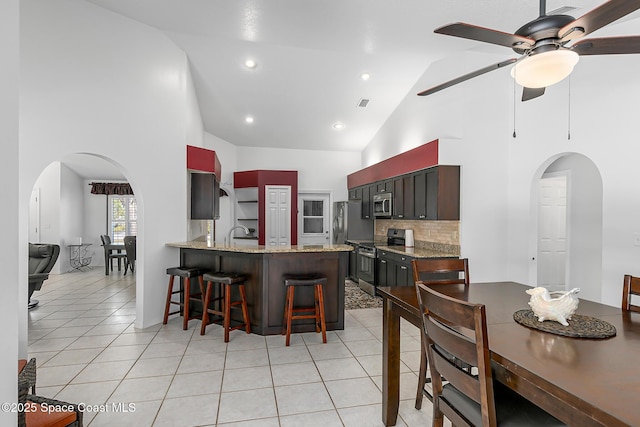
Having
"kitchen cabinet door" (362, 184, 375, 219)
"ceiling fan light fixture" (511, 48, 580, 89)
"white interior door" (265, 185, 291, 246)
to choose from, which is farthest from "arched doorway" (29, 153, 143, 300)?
"ceiling fan light fixture" (511, 48, 580, 89)

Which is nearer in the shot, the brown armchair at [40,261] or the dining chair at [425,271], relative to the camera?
the dining chair at [425,271]

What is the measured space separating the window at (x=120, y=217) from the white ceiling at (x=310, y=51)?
378cm

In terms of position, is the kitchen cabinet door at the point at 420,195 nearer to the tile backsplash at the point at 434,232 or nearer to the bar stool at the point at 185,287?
the tile backsplash at the point at 434,232

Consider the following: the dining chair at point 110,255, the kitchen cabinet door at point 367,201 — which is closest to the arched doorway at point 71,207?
the dining chair at point 110,255

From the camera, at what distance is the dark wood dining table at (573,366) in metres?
0.97

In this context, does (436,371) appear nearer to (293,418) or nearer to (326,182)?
(293,418)

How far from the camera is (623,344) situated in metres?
1.39

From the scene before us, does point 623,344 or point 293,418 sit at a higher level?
point 623,344

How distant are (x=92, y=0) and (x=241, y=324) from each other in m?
4.02

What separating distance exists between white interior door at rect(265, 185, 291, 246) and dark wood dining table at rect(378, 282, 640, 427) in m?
6.00

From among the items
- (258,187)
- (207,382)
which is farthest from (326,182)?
(207,382)

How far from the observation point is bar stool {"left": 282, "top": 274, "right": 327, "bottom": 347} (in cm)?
363

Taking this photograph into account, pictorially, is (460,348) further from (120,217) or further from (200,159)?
(120,217)

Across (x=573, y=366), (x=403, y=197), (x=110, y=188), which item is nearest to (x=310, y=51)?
(x=403, y=197)
